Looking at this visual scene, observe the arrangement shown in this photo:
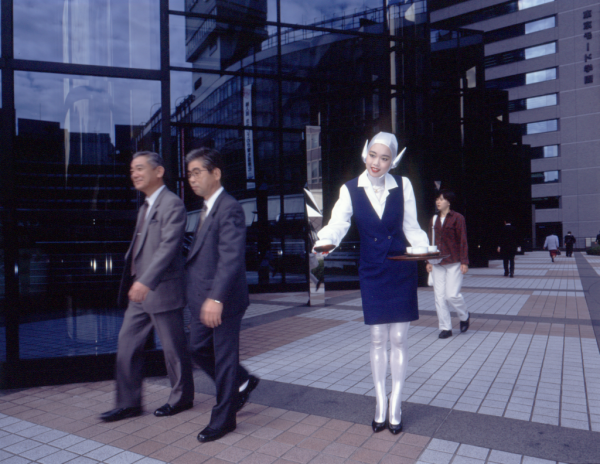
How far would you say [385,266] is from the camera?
3021 millimetres

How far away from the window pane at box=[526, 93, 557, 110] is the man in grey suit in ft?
169

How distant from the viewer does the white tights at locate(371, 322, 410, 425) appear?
10.1 feet

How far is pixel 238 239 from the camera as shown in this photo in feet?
9.45

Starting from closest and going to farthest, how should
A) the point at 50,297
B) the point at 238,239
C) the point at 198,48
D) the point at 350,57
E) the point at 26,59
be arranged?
the point at 238,239 → the point at 26,59 → the point at 50,297 → the point at 198,48 → the point at 350,57

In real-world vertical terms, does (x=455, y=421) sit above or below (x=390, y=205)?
below

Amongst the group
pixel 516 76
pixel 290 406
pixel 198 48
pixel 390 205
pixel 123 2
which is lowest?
pixel 290 406

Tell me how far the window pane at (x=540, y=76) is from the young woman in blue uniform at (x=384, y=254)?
167ft

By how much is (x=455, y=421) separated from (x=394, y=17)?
11.1 m

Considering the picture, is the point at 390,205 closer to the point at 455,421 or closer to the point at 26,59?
the point at 455,421

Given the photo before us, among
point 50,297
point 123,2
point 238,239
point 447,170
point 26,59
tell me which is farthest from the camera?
point 447,170

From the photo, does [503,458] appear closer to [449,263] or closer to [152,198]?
[152,198]

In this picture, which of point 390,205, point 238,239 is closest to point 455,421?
point 390,205

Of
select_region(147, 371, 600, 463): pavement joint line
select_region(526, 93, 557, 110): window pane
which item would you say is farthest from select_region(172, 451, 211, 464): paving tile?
select_region(526, 93, 557, 110): window pane

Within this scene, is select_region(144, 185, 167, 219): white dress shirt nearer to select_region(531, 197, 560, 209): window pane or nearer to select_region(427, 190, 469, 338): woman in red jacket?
select_region(427, 190, 469, 338): woman in red jacket
